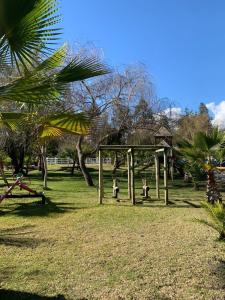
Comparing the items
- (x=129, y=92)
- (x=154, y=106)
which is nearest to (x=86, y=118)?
(x=129, y=92)

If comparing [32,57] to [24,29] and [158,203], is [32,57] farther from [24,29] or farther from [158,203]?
[158,203]

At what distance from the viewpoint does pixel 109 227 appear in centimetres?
902

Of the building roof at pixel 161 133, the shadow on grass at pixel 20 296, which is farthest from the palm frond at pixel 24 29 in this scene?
the building roof at pixel 161 133

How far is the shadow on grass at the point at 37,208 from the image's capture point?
446 inches

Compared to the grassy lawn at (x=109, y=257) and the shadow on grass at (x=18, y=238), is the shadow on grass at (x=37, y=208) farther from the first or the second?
the shadow on grass at (x=18, y=238)

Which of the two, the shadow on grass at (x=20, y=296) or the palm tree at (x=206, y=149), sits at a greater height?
the palm tree at (x=206, y=149)

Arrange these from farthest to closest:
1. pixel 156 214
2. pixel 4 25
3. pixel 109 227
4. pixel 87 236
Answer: pixel 156 214 < pixel 109 227 < pixel 87 236 < pixel 4 25

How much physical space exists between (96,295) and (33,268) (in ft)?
4.67

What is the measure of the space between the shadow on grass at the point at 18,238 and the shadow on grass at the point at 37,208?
79.1 inches

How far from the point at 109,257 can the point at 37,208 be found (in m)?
6.35

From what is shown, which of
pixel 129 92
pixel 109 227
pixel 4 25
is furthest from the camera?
pixel 129 92

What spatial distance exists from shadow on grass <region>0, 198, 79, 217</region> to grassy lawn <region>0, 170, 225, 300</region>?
338mm

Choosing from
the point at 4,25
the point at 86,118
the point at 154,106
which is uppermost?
the point at 154,106

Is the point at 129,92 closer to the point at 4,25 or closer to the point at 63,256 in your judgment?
the point at 63,256
